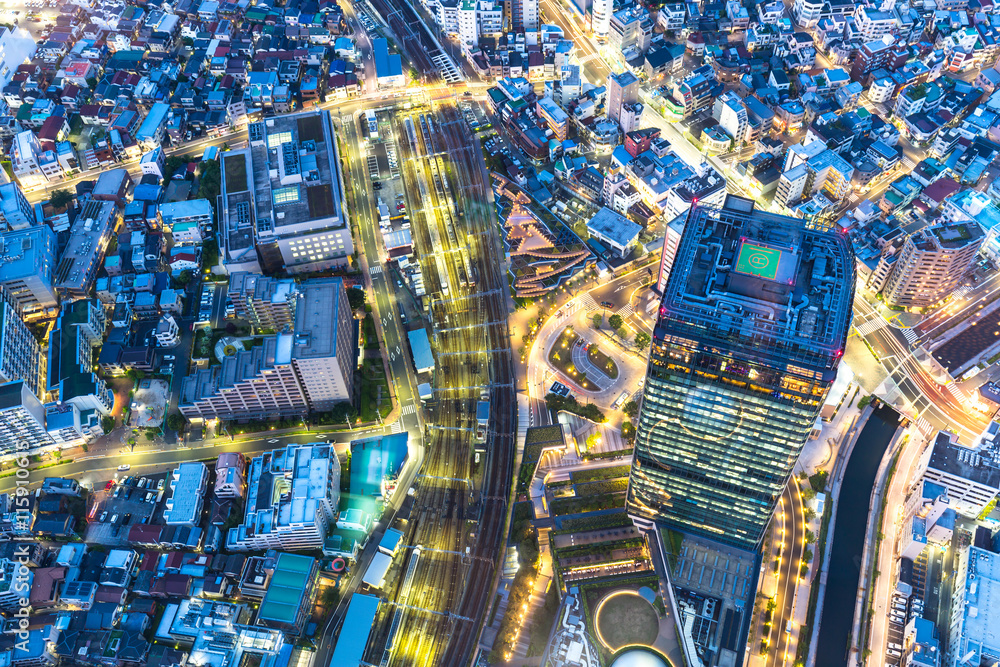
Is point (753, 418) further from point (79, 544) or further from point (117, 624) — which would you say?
point (79, 544)

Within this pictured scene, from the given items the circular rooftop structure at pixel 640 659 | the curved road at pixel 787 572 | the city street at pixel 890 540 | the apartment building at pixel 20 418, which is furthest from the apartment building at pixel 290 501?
the city street at pixel 890 540

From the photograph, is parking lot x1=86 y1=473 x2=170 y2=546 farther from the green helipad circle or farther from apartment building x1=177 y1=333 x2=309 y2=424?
the green helipad circle

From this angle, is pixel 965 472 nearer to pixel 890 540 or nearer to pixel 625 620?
pixel 890 540

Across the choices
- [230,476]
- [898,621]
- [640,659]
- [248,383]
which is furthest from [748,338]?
[230,476]

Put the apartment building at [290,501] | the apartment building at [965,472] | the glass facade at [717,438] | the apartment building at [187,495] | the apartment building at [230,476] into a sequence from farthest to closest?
the apartment building at [230,476] < the apartment building at [187,495] < the apartment building at [290,501] < the apartment building at [965,472] < the glass facade at [717,438]

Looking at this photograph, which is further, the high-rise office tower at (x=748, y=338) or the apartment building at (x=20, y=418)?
the apartment building at (x=20, y=418)

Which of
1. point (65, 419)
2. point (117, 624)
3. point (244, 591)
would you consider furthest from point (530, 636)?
point (65, 419)

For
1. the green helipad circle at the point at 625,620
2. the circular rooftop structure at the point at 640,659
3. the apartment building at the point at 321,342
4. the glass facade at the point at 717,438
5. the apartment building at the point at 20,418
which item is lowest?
the circular rooftop structure at the point at 640,659

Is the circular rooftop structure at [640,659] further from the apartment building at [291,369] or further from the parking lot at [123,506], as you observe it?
the parking lot at [123,506]
